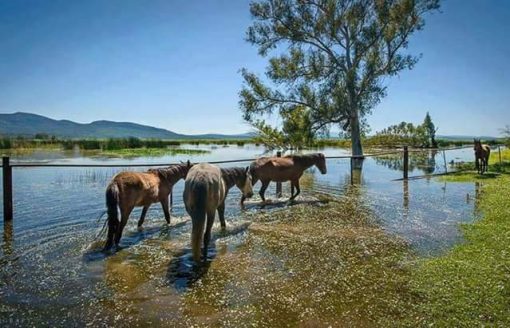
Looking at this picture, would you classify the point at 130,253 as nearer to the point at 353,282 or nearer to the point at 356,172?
the point at 353,282

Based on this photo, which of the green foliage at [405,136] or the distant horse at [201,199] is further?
the green foliage at [405,136]

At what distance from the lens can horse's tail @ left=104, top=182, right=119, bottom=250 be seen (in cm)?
574

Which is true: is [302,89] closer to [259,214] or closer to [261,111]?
[261,111]

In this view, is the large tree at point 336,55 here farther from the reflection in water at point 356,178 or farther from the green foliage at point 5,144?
the green foliage at point 5,144

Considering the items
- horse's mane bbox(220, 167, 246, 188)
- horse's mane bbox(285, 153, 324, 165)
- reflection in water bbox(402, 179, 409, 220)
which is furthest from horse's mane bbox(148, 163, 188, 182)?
reflection in water bbox(402, 179, 409, 220)

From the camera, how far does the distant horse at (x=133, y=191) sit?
5781 mm

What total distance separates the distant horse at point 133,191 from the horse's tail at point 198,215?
4.72ft

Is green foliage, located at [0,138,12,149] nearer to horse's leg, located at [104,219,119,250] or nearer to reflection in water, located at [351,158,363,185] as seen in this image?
reflection in water, located at [351,158,363,185]

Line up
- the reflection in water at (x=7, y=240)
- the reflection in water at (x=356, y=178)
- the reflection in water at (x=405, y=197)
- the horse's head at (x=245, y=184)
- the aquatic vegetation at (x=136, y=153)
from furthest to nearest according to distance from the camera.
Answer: the aquatic vegetation at (x=136, y=153) → the reflection in water at (x=356, y=178) → the reflection in water at (x=405, y=197) → the horse's head at (x=245, y=184) → the reflection in water at (x=7, y=240)

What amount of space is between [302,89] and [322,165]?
1083 cm

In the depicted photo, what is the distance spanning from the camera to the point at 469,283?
4.18 metres

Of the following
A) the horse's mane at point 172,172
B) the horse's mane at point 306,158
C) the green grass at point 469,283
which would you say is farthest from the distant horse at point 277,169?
the green grass at point 469,283

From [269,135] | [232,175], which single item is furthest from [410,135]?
[232,175]

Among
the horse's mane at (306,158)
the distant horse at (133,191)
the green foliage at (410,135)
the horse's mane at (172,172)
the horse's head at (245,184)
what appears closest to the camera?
the distant horse at (133,191)
